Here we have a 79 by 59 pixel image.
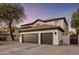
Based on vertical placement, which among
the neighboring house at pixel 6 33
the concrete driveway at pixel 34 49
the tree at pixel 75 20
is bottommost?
the concrete driveway at pixel 34 49

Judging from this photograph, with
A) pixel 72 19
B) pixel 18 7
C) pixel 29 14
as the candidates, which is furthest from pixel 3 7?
pixel 72 19

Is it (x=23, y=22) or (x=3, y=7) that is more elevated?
(x=3, y=7)

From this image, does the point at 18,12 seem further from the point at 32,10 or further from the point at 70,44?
the point at 70,44

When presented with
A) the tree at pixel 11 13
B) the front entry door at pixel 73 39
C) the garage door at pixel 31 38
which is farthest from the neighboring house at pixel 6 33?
the front entry door at pixel 73 39

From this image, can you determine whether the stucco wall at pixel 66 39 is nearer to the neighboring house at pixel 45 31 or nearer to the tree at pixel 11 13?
the neighboring house at pixel 45 31

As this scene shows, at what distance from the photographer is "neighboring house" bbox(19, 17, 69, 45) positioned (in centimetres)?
650

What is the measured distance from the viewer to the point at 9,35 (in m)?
6.64

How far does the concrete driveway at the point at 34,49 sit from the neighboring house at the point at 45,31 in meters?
0.21

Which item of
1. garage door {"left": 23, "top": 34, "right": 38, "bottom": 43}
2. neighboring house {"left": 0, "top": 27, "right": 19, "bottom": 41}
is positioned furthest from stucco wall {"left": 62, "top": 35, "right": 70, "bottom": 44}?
neighboring house {"left": 0, "top": 27, "right": 19, "bottom": 41}

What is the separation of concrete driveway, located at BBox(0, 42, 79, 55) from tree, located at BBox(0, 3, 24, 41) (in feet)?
1.14

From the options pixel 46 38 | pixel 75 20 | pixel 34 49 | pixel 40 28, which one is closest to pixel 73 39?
pixel 75 20

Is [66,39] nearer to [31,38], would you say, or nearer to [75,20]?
[75,20]

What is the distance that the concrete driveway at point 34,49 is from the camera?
20.8ft

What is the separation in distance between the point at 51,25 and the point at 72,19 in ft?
2.49
